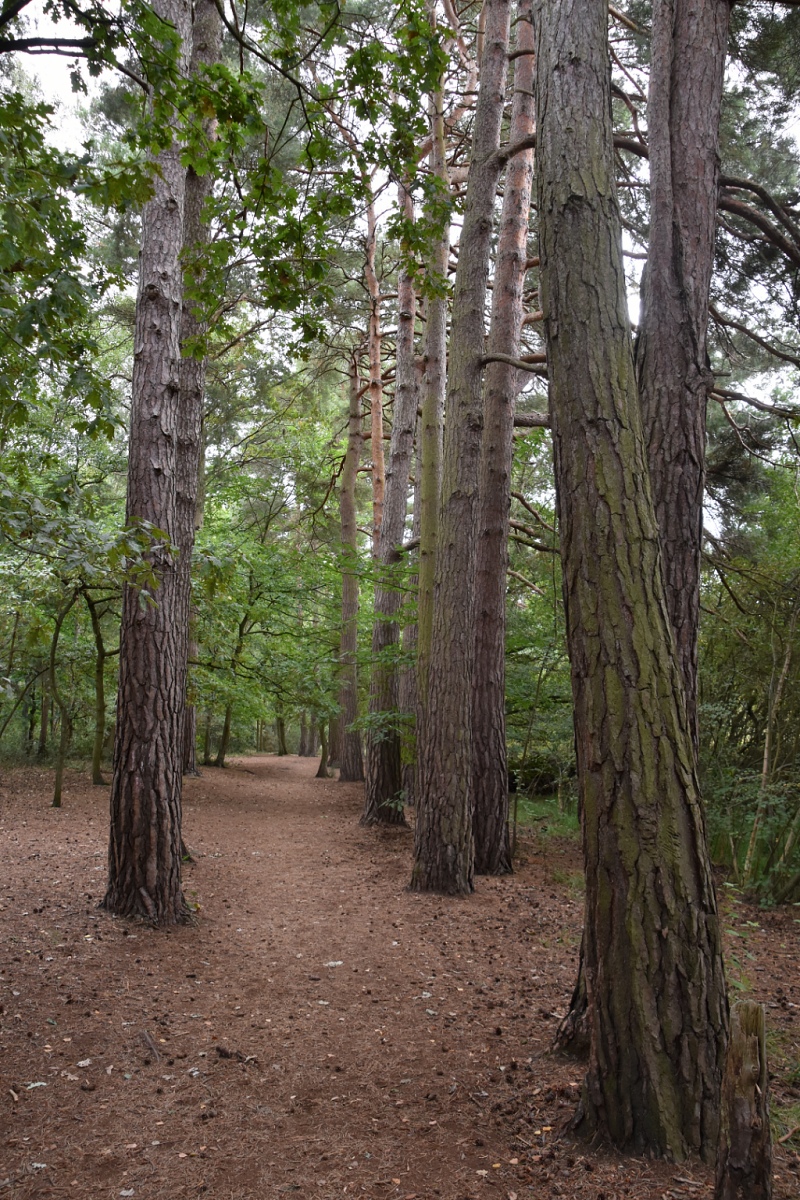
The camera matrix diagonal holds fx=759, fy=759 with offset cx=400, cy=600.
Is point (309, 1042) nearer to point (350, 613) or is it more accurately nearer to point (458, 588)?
point (458, 588)

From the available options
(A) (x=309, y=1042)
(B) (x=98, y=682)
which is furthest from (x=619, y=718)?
(B) (x=98, y=682)

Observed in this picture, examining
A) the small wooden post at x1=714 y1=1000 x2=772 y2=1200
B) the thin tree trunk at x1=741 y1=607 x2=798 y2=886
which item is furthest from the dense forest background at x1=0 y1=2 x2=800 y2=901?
the small wooden post at x1=714 y1=1000 x2=772 y2=1200

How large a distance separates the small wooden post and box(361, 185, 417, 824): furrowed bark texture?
7.53 meters

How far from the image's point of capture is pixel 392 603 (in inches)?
442

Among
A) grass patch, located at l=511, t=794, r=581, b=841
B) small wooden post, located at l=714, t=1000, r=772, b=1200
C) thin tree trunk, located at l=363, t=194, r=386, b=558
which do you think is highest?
thin tree trunk, located at l=363, t=194, r=386, b=558

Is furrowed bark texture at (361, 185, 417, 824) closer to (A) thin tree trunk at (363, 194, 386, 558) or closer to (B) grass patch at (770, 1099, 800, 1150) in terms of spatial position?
(A) thin tree trunk at (363, 194, 386, 558)

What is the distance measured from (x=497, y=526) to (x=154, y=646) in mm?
4035

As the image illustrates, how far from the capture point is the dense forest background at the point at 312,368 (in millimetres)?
3711

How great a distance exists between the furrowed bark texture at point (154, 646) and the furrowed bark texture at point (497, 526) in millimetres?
3315

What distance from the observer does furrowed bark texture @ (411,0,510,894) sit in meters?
6.90

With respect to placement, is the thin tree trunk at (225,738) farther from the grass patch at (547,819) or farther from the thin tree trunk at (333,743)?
the grass patch at (547,819)

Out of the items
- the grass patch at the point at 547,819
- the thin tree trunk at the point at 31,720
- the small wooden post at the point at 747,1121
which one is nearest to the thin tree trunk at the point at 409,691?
the grass patch at the point at 547,819

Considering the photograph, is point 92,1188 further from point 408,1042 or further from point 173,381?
point 173,381

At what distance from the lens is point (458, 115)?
11.0m
